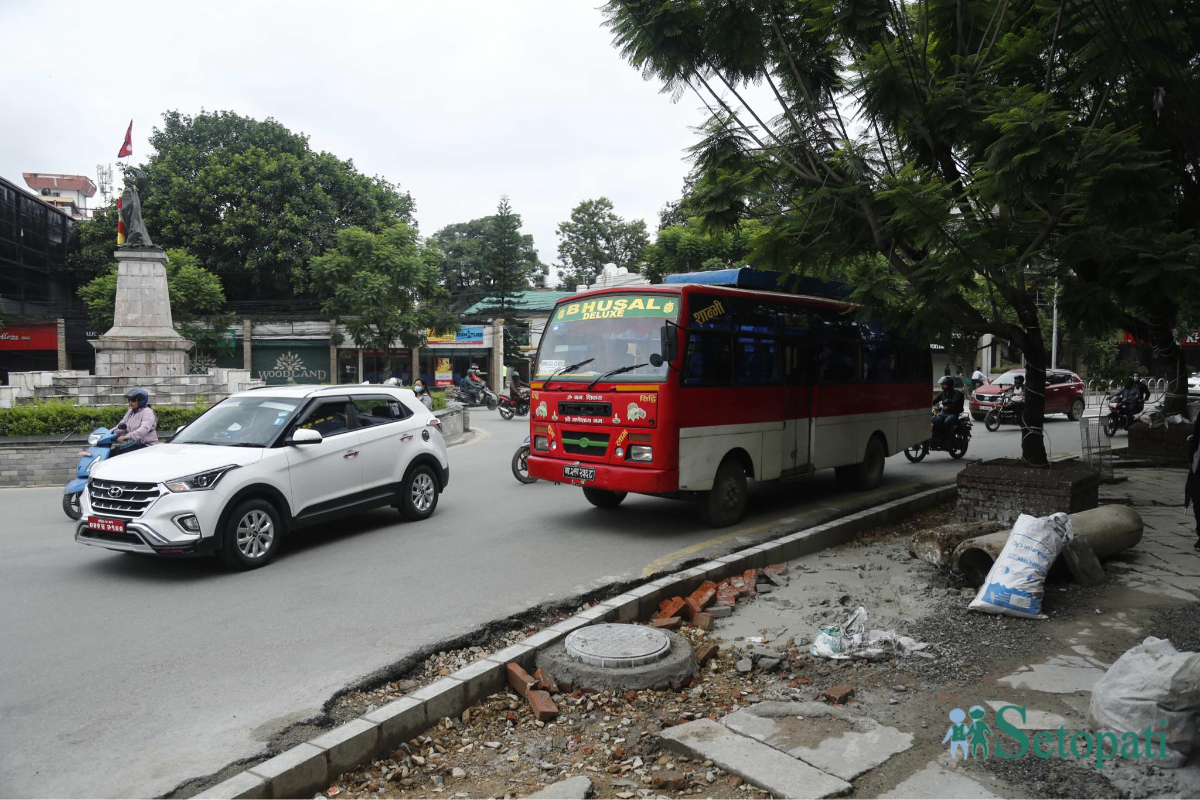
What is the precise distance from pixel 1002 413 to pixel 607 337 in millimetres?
16677

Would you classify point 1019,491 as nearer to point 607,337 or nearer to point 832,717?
point 607,337

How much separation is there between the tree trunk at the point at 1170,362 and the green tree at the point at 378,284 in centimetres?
2915

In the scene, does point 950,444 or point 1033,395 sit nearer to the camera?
point 1033,395

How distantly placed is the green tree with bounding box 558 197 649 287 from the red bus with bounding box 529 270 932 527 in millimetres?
43911

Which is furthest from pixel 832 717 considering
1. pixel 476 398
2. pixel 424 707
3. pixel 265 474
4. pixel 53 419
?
pixel 476 398

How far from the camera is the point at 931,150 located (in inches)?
323

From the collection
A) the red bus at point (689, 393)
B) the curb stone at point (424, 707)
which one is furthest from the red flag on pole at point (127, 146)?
the curb stone at point (424, 707)

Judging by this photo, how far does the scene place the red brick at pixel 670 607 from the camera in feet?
18.6

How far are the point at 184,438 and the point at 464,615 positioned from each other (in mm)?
4035

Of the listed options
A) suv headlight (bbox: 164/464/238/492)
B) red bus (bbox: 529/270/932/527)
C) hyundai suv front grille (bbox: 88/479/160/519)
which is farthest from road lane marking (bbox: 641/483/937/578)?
hyundai suv front grille (bbox: 88/479/160/519)

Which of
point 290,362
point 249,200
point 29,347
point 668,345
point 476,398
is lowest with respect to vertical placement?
point 476,398

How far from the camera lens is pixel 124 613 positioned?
5.91 metres

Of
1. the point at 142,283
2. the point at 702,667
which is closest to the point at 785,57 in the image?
the point at 702,667

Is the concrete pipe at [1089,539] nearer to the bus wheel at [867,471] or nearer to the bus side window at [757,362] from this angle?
the bus side window at [757,362]
